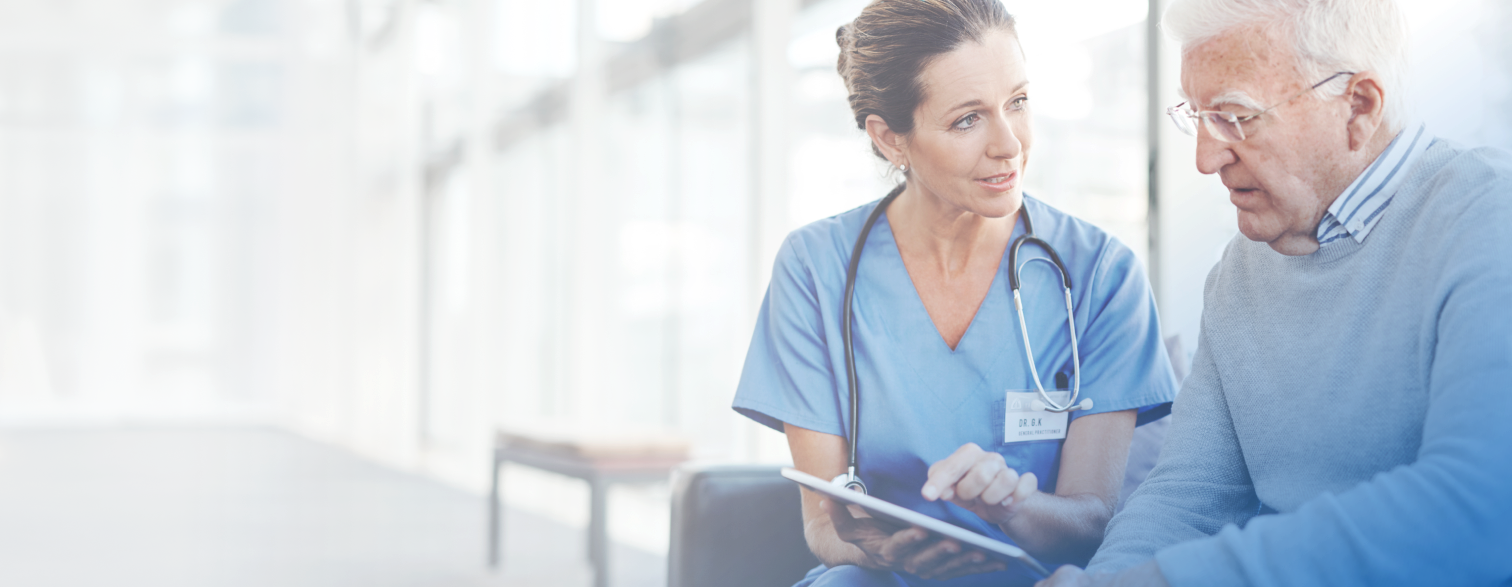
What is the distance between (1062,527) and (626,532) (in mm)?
2964

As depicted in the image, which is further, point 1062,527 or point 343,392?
point 343,392

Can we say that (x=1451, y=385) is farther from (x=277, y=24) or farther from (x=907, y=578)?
(x=277, y=24)

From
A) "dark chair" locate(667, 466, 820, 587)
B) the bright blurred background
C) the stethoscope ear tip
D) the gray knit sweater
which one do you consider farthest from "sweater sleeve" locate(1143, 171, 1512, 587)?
"dark chair" locate(667, 466, 820, 587)

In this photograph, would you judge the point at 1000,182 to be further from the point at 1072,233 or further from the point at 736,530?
the point at 736,530

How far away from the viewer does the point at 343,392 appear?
321 inches

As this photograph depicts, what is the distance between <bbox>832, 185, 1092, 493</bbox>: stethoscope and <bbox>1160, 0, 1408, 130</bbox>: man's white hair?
380mm

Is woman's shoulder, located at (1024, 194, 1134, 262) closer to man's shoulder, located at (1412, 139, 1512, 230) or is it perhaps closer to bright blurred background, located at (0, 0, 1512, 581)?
bright blurred background, located at (0, 0, 1512, 581)

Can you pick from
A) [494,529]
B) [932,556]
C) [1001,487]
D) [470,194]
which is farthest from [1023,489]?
[470,194]

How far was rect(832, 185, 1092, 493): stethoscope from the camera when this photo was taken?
1.24 m

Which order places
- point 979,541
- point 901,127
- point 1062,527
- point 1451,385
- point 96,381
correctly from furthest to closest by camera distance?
point 96,381 → point 901,127 → point 1062,527 → point 979,541 → point 1451,385

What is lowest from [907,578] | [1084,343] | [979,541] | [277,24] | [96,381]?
[96,381]

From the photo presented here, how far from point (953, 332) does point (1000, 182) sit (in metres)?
0.19

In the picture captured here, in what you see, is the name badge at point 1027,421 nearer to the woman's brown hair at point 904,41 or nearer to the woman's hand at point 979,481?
the woman's hand at point 979,481

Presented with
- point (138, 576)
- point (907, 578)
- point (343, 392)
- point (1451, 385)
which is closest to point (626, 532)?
point (138, 576)
